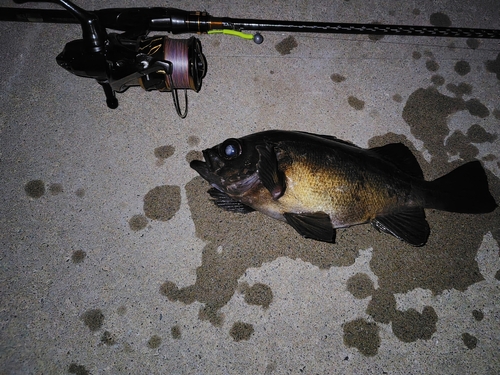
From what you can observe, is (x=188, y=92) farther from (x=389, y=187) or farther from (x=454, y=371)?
(x=454, y=371)

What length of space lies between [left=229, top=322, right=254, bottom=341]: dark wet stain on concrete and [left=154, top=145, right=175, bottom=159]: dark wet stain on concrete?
1422 mm

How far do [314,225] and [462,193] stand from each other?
45.2 inches

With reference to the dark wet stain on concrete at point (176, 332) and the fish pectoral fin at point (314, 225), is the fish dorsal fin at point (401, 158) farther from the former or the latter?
the dark wet stain on concrete at point (176, 332)

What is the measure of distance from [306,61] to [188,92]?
109 cm

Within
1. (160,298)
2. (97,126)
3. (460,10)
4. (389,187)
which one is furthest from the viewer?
(460,10)

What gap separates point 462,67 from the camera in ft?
8.82

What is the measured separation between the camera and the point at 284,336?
213 centimetres

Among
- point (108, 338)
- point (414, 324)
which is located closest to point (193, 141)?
point (108, 338)

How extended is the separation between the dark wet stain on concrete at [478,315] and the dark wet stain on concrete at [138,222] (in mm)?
2586

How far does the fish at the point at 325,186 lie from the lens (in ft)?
6.29

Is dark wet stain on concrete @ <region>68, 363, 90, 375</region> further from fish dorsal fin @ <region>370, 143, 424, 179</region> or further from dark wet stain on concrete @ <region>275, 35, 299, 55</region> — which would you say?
dark wet stain on concrete @ <region>275, 35, 299, 55</region>

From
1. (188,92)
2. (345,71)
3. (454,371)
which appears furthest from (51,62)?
(454,371)

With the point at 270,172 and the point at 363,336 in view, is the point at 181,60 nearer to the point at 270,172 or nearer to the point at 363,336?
the point at 270,172

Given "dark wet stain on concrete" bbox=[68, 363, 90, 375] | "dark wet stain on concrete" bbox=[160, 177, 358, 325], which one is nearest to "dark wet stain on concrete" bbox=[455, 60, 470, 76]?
"dark wet stain on concrete" bbox=[160, 177, 358, 325]
